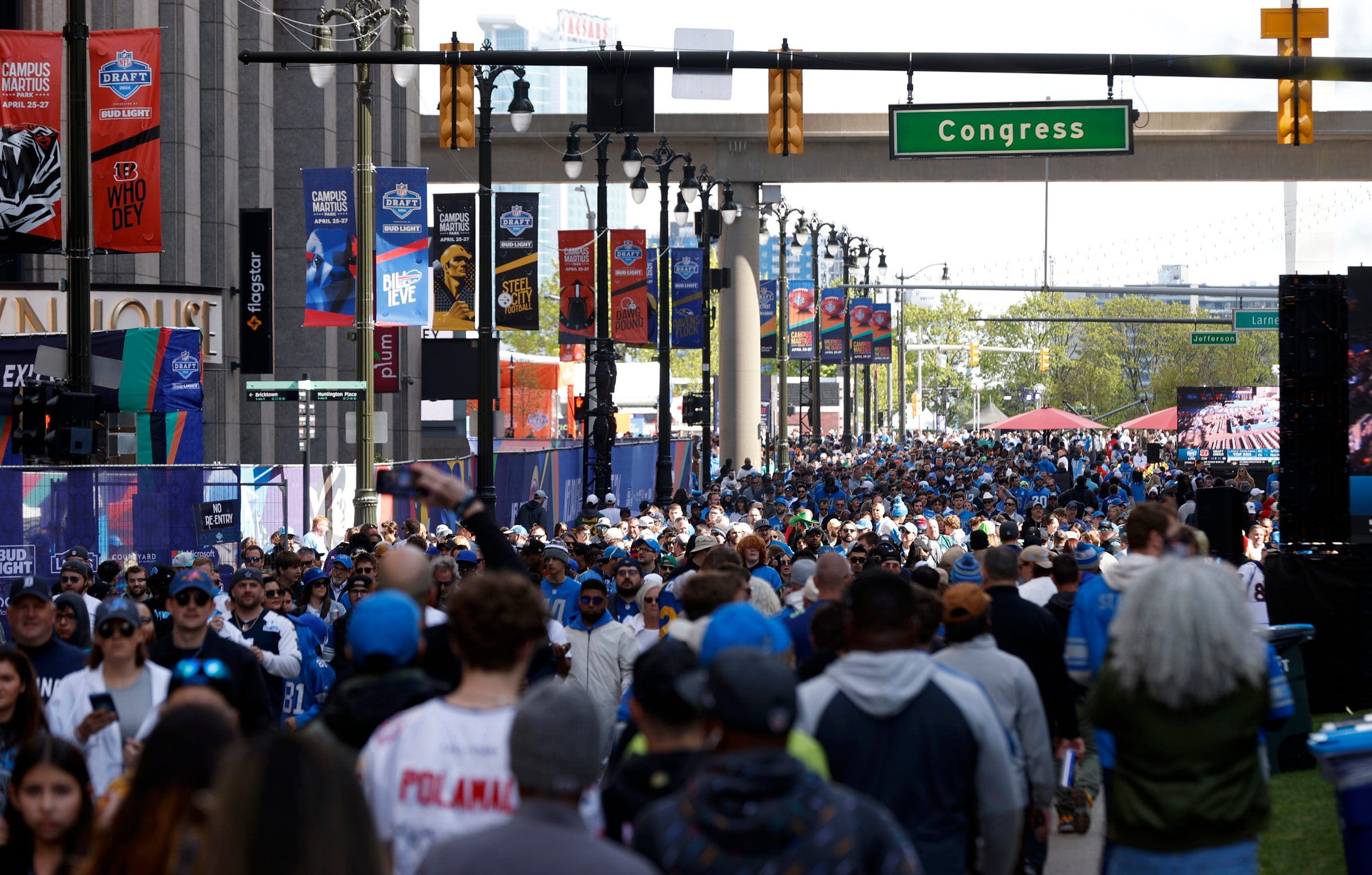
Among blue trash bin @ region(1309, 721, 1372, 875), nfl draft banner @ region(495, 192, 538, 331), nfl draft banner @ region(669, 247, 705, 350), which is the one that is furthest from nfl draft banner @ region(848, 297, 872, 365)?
blue trash bin @ region(1309, 721, 1372, 875)

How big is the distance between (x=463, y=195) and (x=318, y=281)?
3963mm

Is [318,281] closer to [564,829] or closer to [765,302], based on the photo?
[564,829]

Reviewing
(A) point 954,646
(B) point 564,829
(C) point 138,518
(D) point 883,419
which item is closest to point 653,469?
(C) point 138,518

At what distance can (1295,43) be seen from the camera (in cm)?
1553

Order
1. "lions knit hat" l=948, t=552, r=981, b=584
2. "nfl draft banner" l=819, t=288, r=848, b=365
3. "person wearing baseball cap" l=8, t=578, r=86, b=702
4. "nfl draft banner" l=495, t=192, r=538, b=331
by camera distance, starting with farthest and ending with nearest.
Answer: "nfl draft banner" l=819, t=288, r=848, b=365 → "nfl draft banner" l=495, t=192, r=538, b=331 → "lions knit hat" l=948, t=552, r=981, b=584 → "person wearing baseball cap" l=8, t=578, r=86, b=702

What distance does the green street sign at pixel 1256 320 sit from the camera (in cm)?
4662

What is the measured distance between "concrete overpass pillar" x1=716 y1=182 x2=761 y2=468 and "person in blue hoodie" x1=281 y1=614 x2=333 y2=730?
38617mm

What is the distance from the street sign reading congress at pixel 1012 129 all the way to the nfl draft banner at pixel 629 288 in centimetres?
1681

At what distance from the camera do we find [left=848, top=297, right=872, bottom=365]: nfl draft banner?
60062mm

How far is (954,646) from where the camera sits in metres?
6.65

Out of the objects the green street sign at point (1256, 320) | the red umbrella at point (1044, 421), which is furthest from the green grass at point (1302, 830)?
the red umbrella at point (1044, 421)

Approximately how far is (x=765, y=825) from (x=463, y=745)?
109cm

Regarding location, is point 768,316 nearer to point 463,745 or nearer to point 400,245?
point 400,245

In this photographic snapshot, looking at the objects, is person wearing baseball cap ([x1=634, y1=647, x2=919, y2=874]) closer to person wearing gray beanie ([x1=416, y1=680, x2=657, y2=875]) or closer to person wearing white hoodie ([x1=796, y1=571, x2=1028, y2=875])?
person wearing gray beanie ([x1=416, y1=680, x2=657, y2=875])
